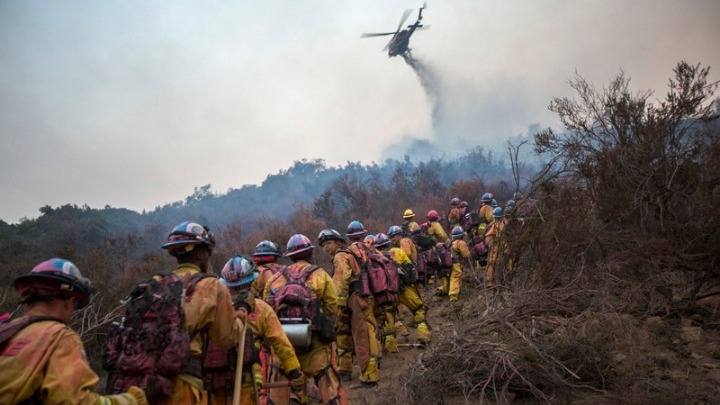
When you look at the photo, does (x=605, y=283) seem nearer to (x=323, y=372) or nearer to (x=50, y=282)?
(x=323, y=372)

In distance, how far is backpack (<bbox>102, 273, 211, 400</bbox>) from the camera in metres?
2.46

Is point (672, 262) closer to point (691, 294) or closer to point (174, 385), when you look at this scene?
point (691, 294)

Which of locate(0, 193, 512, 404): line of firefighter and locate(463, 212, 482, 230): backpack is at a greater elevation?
locate(463, 212, 482, 230): backpack

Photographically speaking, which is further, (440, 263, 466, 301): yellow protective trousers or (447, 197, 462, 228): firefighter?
(447, 197, 462, 228): firefighter

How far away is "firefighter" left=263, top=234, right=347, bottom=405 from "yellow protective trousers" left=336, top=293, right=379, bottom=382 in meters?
1.26

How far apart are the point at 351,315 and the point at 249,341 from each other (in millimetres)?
3174

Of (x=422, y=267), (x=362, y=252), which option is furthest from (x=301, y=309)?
(x=422, y=267)

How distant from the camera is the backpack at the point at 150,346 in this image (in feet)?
8.08

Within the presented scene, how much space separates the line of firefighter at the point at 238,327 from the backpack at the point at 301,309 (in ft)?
0.35

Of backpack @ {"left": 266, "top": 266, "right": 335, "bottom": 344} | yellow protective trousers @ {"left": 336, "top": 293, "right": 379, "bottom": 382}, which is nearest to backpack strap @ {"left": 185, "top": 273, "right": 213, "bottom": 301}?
backpack @ {"left": 266, "top": 266, "right": 335, "bottom": 344}

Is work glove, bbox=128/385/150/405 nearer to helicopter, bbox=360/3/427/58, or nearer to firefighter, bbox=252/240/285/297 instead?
firefighter, bbox=252/240/285/297

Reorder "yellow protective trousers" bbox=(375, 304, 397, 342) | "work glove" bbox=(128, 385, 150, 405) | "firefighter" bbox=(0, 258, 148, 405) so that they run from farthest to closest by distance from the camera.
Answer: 1. "yellow protective trousers" bbox=(375, 304, 397, 342)
2. "work glove" bbox=(128, 385, 150, 405)
3. "firefighter" bbox=(0, 258, 148, 405)

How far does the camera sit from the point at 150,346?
2.49m

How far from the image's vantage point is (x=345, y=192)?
3141cm
